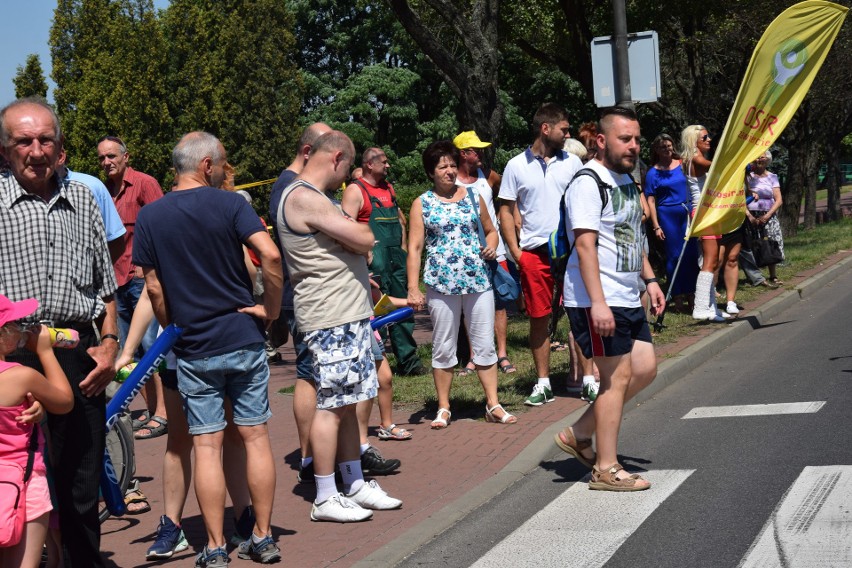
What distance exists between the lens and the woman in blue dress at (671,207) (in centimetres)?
1289

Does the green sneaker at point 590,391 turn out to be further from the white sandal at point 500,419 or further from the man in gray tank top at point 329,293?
the man in gray tank top at point 329,293

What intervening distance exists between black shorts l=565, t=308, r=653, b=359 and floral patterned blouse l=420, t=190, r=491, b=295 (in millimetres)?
1679

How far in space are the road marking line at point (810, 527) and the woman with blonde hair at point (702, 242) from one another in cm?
610

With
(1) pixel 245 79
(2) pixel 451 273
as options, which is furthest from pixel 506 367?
(1) pixel 245 79

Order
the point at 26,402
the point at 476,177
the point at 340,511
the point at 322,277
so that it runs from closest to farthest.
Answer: the point at 26,402 < the point at 322,277 < the point at 340,511 < the point at 476,177

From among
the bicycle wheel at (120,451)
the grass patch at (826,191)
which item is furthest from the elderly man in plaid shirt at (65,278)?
the grass patch at (826,191)

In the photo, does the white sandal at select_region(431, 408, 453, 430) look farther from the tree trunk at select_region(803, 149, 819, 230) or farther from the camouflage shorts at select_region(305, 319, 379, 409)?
the tree trunk at select_region(803, 149, 819, 230)

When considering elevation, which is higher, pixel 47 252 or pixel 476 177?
pixel 476 177

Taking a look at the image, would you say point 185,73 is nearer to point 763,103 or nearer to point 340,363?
point 763,103

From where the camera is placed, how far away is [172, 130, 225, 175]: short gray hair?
17.5 feet

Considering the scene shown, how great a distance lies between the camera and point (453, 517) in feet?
19.8

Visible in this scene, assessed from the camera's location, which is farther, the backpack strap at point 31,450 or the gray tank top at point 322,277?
the gray tank top at point 322,277

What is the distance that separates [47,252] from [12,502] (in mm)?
1080

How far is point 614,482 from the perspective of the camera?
630 cm
